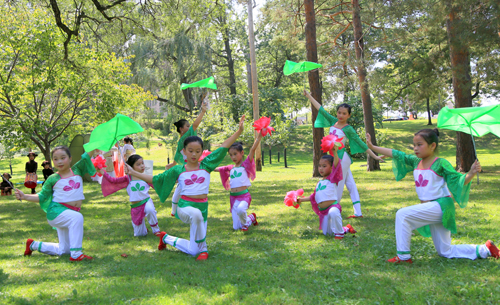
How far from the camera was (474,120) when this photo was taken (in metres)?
4.72

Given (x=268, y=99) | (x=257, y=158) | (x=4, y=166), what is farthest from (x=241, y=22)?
(x=4, y=166)

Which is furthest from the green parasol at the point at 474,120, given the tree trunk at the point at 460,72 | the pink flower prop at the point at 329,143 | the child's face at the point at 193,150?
the tree trunk at the point at 460,72

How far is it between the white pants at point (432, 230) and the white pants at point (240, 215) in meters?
2.69

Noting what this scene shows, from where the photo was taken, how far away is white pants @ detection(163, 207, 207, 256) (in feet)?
16.5

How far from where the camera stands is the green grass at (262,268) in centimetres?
371

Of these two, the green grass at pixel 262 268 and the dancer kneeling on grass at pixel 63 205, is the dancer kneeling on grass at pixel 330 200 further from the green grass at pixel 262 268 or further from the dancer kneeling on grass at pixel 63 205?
the dancer kneeling on grass at pixel 63 205

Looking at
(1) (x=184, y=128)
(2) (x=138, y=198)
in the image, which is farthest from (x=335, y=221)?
(1) (x=184, y=128)

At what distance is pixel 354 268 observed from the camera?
14.5 ft

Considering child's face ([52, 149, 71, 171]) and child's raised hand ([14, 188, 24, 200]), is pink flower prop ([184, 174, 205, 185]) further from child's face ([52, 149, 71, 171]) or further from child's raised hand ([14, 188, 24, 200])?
child's raised hand ([14, 188, 24, 200])

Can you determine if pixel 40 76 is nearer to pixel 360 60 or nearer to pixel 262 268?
pixel 360 60

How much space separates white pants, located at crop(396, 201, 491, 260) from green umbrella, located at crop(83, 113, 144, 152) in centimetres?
364

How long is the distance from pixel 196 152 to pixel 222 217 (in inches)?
132

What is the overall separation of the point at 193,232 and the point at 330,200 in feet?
7.07

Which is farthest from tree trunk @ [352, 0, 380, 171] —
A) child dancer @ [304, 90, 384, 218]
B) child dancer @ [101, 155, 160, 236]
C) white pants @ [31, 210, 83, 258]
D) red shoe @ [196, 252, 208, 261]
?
white pants @ [31, 210, 83, 258]
